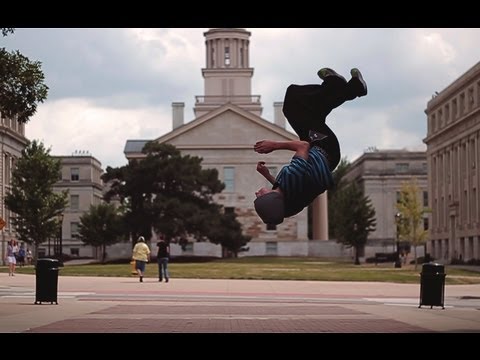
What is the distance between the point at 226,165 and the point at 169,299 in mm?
74791

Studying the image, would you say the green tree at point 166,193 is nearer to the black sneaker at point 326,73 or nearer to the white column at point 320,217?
the white column at point 320,217

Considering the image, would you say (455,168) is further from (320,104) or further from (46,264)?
(320,104)

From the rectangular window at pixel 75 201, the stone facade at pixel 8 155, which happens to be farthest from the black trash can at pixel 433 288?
the rectangular window at pixel 75 201

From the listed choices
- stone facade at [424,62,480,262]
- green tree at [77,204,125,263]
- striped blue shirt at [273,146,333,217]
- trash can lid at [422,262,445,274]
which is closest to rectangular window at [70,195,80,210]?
green tree at [77,204,125,263]

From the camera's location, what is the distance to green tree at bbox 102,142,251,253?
250ft

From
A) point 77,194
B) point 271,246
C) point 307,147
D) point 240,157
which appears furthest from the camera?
point 77,194

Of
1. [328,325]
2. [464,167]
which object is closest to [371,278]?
[328,325]

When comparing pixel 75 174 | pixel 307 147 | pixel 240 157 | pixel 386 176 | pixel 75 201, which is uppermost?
pixel 240 157

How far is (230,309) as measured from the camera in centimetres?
2452

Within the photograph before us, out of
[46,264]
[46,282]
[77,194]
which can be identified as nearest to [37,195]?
[46,282]

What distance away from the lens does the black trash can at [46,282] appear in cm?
2500

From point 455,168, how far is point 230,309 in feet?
217

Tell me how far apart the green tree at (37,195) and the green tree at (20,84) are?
35.6 m

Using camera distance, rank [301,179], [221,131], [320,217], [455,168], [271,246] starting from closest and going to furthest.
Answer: [301,179] < [455,168] < [221,131] < [271,246] < [320,217]
